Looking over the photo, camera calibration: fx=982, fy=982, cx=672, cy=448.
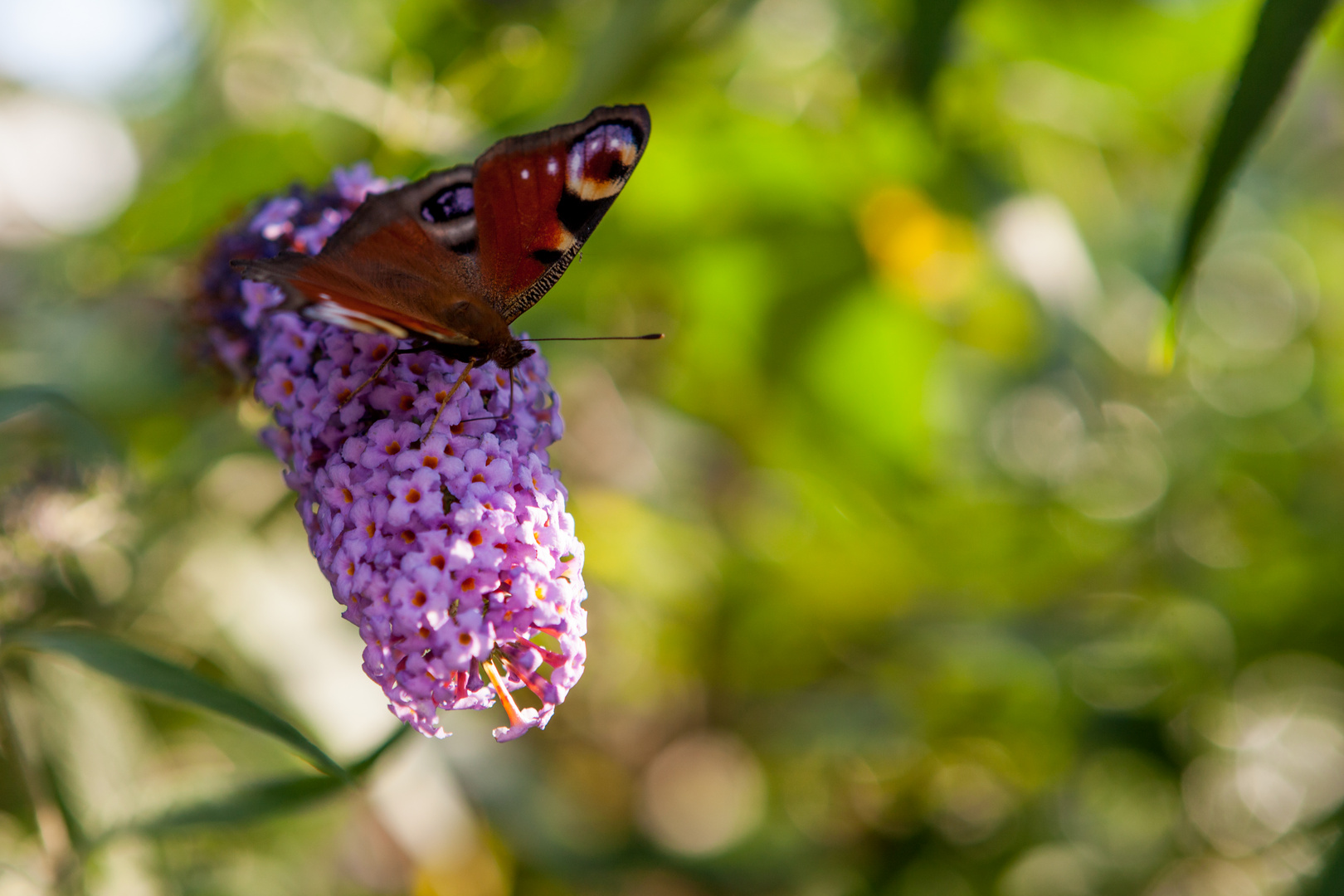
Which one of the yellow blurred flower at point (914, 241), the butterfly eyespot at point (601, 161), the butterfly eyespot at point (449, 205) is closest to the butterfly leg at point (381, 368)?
the butterfly eyespot at point (449, 205)

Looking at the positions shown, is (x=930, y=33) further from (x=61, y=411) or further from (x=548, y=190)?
(x=61, y=411)

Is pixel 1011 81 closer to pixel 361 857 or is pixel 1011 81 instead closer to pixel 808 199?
pixel 808 199

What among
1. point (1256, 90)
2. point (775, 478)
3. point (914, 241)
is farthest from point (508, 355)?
point (775, 478)

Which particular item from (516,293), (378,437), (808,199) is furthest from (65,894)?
(808,199)

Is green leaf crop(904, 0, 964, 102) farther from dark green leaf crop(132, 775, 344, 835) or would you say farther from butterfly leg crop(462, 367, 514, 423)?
dark green leaf crop(132, 775, 344, 835)

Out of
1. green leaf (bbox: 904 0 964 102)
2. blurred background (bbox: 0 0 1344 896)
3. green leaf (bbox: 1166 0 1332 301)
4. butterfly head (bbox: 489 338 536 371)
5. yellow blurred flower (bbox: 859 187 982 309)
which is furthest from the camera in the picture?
yellow blurred flower (bbox: 859 187 982 309)

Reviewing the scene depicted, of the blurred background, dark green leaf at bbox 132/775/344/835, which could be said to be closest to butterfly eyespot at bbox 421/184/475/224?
the blurred background
